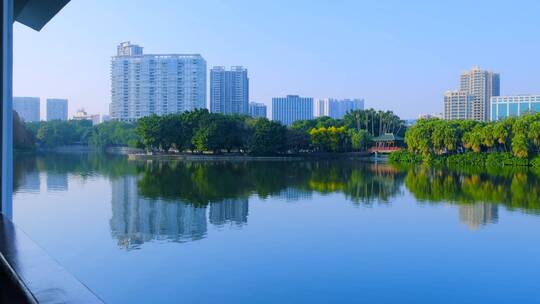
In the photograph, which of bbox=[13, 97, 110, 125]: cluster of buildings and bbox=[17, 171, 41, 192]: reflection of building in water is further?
bbox=[13, 97, 110, 125]: cluster of buildings

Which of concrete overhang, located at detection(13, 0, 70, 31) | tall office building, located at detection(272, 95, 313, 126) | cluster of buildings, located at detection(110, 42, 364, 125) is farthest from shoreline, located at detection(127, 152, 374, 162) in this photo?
tall office building, located at detection(272, 95, 313, 126)

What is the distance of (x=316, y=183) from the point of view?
13.0m

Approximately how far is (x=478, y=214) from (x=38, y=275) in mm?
8577

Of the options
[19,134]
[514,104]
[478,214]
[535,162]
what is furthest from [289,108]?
[478,214]

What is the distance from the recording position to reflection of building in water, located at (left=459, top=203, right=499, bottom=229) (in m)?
7.73

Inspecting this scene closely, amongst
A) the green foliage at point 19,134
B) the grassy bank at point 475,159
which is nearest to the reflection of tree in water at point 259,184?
the green foliage at point 19,134

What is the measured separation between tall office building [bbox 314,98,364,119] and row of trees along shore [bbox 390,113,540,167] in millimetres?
39553

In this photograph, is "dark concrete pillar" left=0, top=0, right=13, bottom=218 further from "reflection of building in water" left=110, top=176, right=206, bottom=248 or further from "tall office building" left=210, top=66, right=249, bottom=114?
"tall office building" left=210, top=66, right=249, bottom=114

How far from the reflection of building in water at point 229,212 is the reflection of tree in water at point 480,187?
3687 mm

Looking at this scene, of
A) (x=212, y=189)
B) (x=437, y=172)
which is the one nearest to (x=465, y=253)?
(x=212, y=189)

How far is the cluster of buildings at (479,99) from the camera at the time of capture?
4166cm

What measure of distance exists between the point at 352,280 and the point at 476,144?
55.7 feet

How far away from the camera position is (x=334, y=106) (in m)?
64.8

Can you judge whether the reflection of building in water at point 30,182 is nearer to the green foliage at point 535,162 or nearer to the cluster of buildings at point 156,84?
the green foliage at point 535,162
